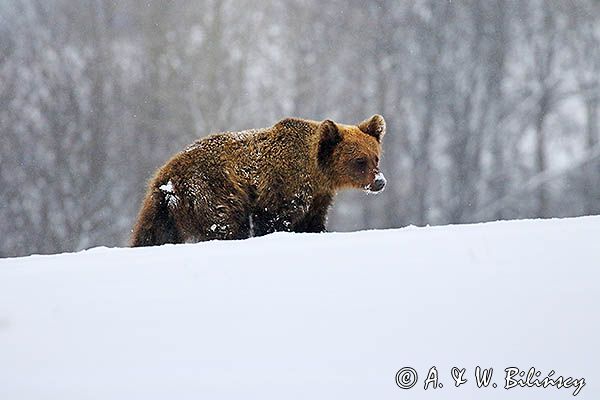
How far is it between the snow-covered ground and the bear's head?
130 inches

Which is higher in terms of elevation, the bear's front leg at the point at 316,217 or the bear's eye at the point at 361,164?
the bear's eye at the point at 361,164

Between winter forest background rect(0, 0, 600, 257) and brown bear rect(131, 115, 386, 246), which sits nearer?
brown bear rect(131, 115, 386, 246)

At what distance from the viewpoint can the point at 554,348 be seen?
457 cm

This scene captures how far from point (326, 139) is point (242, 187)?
0.96 metres

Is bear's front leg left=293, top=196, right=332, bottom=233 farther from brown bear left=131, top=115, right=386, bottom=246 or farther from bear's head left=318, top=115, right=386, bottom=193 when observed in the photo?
bear's head left=318, top=115, right=386, bottom=193

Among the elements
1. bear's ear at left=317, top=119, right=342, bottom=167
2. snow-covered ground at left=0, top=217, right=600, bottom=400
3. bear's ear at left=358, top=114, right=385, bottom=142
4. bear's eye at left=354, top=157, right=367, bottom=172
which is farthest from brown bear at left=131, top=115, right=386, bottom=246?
snow-covered ground at left=0, top=217, right=600, bottom=400

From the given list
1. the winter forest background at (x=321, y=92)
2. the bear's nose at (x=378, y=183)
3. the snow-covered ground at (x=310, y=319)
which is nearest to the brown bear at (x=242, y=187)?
the bear's nose at (x=378, y=183)

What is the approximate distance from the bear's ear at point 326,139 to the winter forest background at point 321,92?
1996 cm

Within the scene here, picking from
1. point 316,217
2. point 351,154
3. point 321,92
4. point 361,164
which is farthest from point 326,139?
point 321,92

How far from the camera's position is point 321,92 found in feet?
102

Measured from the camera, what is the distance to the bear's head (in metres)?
9.00

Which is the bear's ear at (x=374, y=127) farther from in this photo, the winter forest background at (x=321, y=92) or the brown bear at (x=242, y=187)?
the winter forest background at (x=321, y=92)

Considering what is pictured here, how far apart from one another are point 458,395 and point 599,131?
28101mm

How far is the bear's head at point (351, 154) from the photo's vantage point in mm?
9000
